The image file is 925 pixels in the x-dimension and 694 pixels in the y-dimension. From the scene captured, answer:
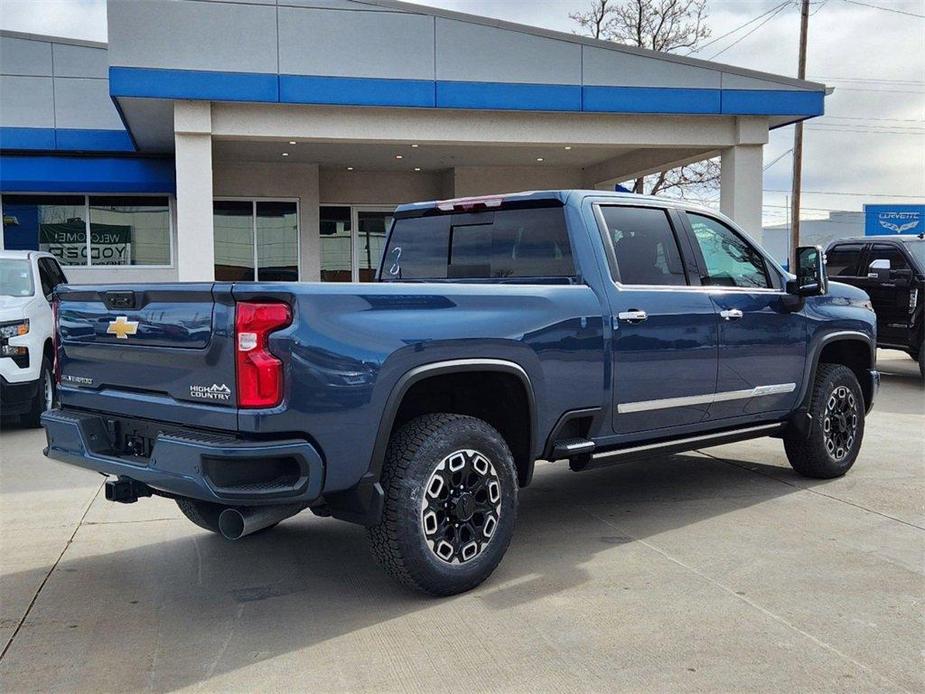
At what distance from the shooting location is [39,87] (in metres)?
20.5

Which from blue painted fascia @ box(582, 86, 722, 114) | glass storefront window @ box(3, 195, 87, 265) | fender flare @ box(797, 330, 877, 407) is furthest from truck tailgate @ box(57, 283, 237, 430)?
glass storefront window @ box(3, 195, 87, 265)

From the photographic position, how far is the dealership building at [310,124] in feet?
48.2


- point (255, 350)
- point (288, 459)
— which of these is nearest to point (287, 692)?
point (288, 459)

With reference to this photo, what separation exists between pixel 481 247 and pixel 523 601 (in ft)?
7.42

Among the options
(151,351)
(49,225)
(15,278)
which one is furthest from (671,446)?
(49,225)

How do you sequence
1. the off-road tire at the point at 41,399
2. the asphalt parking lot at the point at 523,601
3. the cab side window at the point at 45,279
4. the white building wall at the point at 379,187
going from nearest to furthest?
the asphalt parking lot at the point at 523,601 → the off-road tire at the point at 41,399 → the cab side window at the point at 45,279 → the white building wall at the point at 379,187

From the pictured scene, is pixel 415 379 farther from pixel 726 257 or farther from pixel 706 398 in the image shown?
pixel 726 257

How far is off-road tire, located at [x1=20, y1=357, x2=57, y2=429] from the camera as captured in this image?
9766mm

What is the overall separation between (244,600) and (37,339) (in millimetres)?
6298

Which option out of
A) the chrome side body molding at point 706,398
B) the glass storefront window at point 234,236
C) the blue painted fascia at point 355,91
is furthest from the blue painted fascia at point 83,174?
the chrome side body molding at point 706,398

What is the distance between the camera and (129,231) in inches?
790

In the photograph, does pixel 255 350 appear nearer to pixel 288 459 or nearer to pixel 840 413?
pixel 288 459

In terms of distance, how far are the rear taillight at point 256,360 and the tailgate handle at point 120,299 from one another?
2.67 feet

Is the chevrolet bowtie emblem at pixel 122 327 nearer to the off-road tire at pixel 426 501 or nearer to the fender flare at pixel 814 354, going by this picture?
the off-road tire at pixel 426 501
